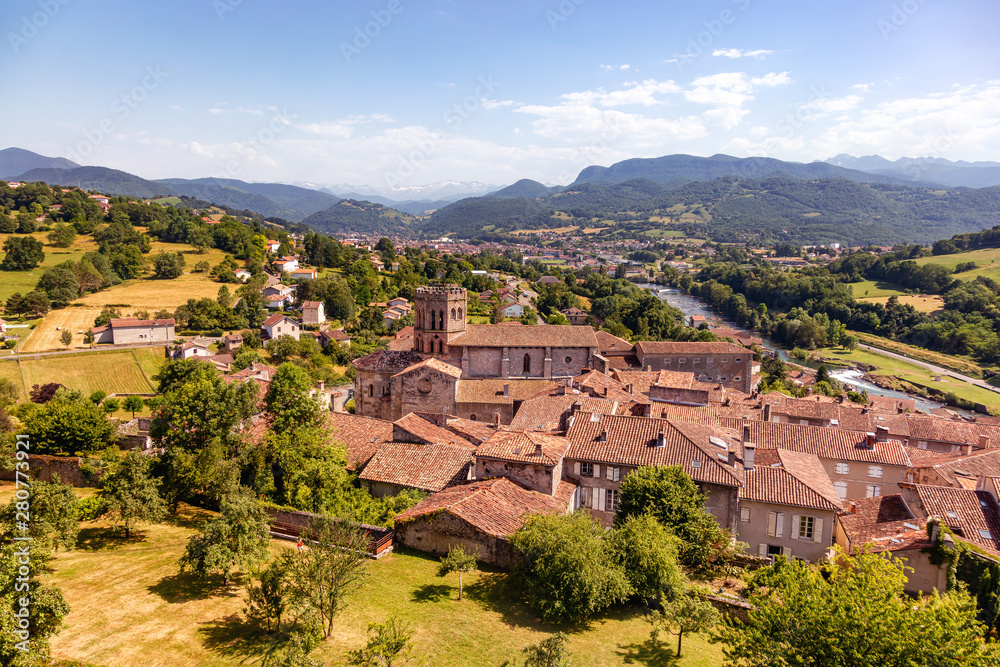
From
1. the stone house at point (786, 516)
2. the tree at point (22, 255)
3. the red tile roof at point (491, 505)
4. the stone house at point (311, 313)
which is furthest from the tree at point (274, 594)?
the tree at point (22, 255)

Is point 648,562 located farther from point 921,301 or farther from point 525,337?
point 921,301

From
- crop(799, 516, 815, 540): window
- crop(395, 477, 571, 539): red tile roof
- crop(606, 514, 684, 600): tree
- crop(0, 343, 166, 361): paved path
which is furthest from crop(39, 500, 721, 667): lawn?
A: crop(0, 343, 166, 361): paved path

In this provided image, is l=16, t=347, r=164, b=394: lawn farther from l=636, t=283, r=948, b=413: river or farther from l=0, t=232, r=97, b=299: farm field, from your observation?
l=636, t=283, r=948, b=413: river

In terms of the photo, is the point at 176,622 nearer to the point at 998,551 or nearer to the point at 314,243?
the point at 998,551

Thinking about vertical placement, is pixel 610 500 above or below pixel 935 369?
above

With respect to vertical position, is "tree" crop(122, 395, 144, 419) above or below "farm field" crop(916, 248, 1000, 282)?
below

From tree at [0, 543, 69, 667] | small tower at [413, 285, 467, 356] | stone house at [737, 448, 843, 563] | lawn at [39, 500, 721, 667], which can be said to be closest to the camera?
tree at [0, 543, 69, 667]

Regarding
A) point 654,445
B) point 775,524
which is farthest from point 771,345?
point 654,445
